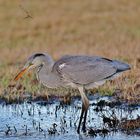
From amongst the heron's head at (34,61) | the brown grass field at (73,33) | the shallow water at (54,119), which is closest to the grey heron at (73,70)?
the heron's head at (34,61)

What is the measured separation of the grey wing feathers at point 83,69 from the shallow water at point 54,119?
0.62 m

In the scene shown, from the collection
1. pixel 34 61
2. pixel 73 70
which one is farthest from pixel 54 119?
pixel 34 61

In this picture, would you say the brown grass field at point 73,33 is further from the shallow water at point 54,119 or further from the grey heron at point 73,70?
the grey heron at point 73,70

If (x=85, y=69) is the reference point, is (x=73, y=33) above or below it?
above

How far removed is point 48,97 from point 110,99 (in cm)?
112

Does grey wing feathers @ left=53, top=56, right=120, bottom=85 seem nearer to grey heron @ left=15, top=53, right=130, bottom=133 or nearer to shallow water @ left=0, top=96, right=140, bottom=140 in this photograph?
grey heron @ left=15, top=53, right=130, bottom=133

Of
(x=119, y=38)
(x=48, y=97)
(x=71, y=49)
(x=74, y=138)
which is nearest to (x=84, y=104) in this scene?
(x=74, y=138)

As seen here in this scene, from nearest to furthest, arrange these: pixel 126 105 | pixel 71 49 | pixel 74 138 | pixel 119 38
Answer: pixel 74 138 < pixel 126 105 < pixel 71 49 < pixel 119 38

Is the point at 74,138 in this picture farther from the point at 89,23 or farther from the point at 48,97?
the point at 89,23

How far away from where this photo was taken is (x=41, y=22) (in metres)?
25.2

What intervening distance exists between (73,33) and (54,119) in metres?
13.2

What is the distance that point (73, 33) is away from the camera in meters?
23.2

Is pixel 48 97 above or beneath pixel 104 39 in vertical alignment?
beneath

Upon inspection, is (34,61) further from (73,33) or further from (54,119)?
(73,33)
